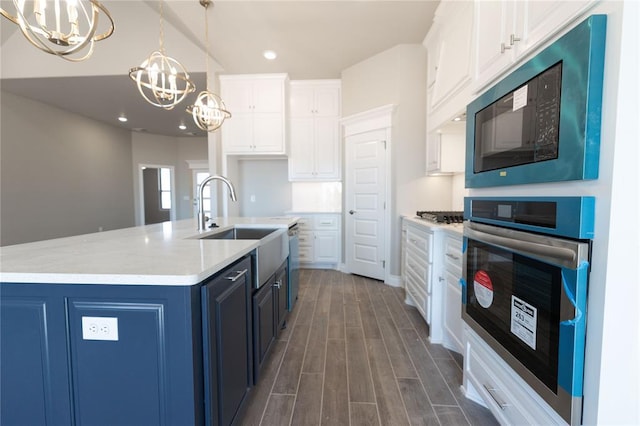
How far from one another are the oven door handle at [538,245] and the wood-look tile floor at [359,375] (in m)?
1.02

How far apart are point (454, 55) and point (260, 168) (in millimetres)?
3495

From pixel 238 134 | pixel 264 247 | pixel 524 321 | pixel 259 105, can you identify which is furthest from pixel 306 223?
pixel 524 321

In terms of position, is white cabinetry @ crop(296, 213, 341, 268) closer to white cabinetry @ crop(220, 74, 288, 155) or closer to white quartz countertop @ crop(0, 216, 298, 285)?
white cabinetry @ crop(220, 74, 288, 155)

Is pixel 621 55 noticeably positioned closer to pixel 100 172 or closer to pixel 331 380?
pixel 331 380

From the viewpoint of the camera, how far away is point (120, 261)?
1.07 meters

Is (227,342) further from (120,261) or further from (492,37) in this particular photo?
(492,37)

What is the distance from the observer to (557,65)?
0.86 m

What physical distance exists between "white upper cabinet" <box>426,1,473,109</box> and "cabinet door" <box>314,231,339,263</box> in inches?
92.5

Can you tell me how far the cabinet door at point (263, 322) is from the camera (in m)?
1.57

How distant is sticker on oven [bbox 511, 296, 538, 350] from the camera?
0.99 meters

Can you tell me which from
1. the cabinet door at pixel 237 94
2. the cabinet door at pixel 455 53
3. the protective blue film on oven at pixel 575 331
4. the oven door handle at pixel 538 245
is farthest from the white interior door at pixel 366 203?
the protective blue film on oven at pixel 575 331

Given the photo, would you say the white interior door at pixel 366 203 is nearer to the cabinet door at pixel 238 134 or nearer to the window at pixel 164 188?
the cabinet door at pixel 238 134

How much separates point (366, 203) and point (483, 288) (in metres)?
2.59

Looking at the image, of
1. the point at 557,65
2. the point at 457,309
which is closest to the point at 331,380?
the point at 457,309
